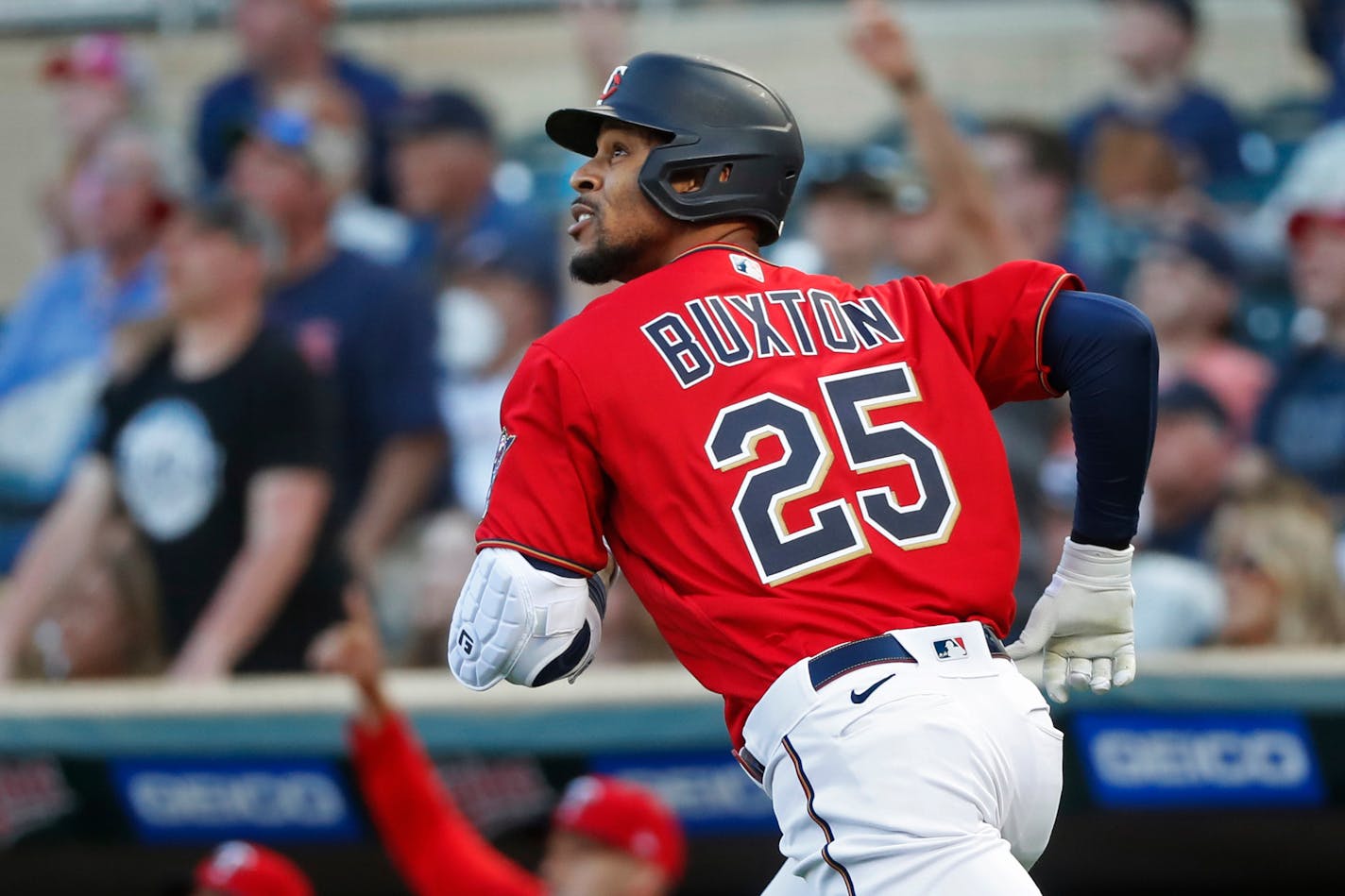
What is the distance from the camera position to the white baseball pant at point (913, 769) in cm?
185

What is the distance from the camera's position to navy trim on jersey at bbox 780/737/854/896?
1888 mm

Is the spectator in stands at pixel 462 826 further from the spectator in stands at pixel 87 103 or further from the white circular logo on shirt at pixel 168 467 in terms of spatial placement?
the spectator in stands at pixel 87 103

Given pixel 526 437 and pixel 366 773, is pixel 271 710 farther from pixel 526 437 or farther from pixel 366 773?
pixel 526 437

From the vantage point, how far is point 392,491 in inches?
207

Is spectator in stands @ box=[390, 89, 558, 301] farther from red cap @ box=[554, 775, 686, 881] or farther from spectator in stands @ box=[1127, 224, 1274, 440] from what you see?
red cap @ box=[554, 775, 686, 881]

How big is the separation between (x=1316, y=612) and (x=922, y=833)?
2.70 m

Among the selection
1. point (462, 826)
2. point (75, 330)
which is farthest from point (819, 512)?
point (75, 330)

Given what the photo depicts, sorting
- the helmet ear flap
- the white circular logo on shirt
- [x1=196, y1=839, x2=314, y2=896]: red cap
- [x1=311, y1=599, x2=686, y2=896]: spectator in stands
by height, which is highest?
the helmet ear flap

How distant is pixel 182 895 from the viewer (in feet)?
15.8

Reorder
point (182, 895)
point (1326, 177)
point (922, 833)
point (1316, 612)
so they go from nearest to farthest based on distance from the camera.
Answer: point (922, 833) < point (1316, 612) < point (182, 895) < point (1326, 177)

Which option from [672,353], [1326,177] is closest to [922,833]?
[672,353]

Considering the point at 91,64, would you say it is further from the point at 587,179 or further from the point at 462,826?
the point at 587,179

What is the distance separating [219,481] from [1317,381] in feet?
9.64

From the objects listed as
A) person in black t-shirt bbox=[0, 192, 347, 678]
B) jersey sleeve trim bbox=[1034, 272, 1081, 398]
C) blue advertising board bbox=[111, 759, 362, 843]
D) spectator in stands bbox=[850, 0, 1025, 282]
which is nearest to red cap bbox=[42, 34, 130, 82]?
person in black t-shirt bbox=[0, 192, 347, 678]
